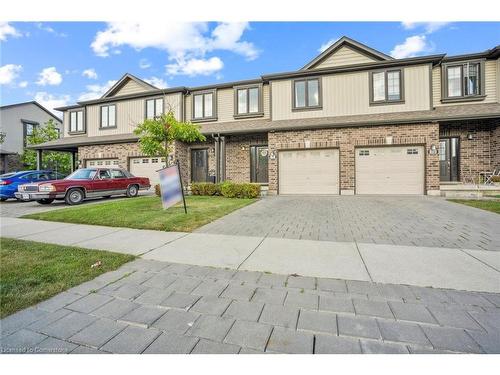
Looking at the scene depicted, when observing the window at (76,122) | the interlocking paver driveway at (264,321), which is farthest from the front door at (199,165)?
the interlocking paver driveway at (264,321)

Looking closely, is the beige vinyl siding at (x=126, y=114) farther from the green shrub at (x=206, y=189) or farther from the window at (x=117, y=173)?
the green shrub at (x=206, y=189)

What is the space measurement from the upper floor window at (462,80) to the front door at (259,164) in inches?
397

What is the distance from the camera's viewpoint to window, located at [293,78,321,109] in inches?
544

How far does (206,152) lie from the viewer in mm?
15961

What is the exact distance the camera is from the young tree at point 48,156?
75.6 feet

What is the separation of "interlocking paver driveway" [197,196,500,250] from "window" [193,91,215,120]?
33.0ft

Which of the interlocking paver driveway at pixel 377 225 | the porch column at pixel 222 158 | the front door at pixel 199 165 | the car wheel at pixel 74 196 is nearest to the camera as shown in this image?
the interlocking paver driveway at pixel 377 225

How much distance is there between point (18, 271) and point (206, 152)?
13.0m

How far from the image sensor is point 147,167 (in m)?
16.3

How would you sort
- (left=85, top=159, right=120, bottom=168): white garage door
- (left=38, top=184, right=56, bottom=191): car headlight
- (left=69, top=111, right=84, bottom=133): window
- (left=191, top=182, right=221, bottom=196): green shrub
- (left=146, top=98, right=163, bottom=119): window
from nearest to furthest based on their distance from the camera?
(left=38, top=184, right=56, bottom=191): car headlight
(left=191, top=182, right=221, bottom=196): green shrub
(left=85, top=159, right=120, bottom=168): white garage door
(left=146, top=98, right=163, bottom=119): window
(left=69, top=111, right=84, bottom=133): window

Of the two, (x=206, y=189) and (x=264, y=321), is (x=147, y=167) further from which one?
(x=264, y=321)

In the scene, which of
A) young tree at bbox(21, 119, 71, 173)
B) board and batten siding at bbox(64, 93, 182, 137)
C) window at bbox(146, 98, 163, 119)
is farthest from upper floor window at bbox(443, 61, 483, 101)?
young tree at bbox(21, 119, 71, 173)

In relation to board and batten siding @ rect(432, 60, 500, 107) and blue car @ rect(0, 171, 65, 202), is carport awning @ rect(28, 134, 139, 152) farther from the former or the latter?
board and batten siding @ rect(432, 60, 500, 107)

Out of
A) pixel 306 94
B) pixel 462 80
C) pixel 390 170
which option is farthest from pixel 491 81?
pixel 306 94
